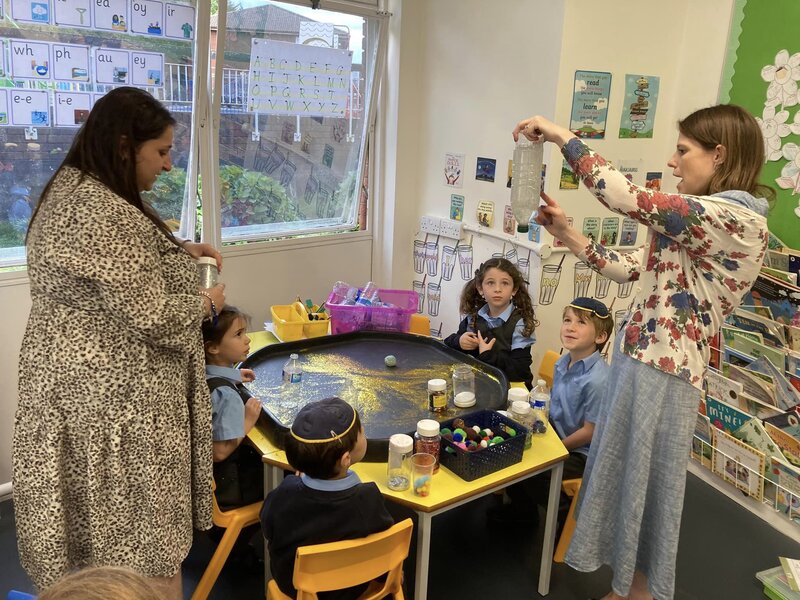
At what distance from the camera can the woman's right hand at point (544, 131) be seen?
1.84m

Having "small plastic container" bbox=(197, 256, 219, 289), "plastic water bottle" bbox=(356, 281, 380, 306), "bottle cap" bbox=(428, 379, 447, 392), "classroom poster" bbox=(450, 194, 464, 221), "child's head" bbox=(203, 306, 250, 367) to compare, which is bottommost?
"bottle cap" bbox=(428, 379, 447, 392)

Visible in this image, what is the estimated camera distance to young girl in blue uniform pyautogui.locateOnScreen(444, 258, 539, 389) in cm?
276

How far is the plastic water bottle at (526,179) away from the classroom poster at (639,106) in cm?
59

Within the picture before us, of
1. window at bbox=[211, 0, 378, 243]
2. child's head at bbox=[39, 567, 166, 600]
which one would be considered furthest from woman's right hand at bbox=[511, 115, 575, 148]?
window at bbox=[211, 0, 378, 243]

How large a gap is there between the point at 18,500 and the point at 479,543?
1.66 m

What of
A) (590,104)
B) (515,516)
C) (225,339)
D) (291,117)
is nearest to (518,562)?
(515,516)

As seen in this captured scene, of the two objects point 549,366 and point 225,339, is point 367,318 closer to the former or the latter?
point 549,366

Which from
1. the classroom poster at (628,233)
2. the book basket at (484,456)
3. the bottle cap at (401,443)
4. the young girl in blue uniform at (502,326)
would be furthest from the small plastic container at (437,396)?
the classroom poster at (628,233)

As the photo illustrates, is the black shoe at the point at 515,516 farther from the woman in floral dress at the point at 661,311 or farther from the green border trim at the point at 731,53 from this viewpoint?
the green border trim at the point at 731,53

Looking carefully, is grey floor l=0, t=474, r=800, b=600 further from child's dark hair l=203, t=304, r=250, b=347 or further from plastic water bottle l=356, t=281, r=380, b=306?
plastic water bottle l=356, t=281, r=380, b=306

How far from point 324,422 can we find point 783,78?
234 cm

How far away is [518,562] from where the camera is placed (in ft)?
8.35

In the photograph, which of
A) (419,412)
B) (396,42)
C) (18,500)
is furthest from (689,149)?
(396,42)

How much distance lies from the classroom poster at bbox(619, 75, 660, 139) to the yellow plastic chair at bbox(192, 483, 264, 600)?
235cm
